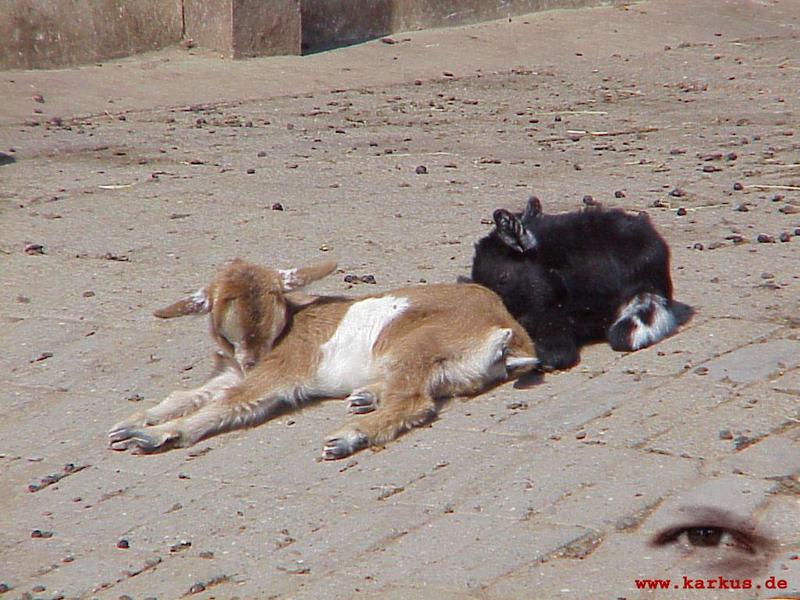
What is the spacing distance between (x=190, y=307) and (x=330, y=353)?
1.82 ft

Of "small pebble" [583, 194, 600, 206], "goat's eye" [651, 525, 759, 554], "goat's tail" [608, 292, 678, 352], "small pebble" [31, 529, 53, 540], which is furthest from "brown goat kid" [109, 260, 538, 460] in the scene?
"small pebble" [583, 194, 600, 206]

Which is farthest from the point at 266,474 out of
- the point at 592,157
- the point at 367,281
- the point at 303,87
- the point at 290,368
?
the point at 303,87

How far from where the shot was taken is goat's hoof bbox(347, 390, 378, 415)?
5.02 meters

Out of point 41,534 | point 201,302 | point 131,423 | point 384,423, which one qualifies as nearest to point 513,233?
point 384,423

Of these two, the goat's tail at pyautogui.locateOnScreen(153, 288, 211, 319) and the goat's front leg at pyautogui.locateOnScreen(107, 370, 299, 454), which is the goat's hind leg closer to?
the goat's front leg at pyautogui.locateOnScreen(107, 370, 299, 454)

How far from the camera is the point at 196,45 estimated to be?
39.8 feet

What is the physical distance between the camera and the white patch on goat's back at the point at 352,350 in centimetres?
527

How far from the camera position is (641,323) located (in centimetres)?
544

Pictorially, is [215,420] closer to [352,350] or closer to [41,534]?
[352,350]

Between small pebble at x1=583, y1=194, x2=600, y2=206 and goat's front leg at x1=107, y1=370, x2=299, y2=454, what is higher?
small pebble at x1=583, y1=194, x2=600, y2=206

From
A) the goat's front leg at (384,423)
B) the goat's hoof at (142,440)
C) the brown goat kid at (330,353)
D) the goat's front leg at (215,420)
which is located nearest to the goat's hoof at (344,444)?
the goat's front leg at (384,423)

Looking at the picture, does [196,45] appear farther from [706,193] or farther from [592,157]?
[706,193]

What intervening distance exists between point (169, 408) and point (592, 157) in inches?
181

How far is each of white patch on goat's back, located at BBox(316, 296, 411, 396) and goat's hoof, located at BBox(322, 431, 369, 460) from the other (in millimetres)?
515
